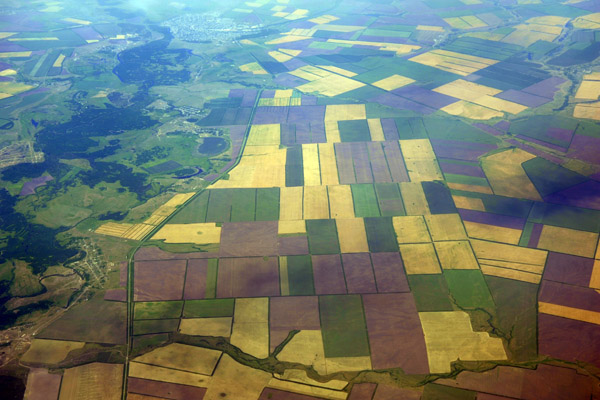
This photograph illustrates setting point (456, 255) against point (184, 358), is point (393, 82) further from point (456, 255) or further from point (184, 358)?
point (184, 358)

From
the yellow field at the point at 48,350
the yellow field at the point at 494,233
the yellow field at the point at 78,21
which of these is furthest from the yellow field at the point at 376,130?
the yellow field at the point at 78,21

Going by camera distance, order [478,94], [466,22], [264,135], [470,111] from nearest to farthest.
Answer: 1. [264,135]
2. [470,111]
3. [478,94]
4. [466,22]

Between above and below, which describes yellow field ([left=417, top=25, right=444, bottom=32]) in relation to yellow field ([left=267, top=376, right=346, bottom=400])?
above

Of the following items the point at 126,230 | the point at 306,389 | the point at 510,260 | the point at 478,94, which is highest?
the point at 126,230

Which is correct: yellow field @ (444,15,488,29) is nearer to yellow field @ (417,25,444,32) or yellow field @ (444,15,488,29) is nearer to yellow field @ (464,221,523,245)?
yellow field @ (417,25,444,32)

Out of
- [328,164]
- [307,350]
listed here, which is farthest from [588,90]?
[307,350]

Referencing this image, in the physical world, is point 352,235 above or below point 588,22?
below

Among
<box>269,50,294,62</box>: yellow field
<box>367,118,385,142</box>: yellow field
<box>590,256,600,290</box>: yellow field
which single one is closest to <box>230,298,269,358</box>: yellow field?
<box>590,256,600,290</box>: yellow field
